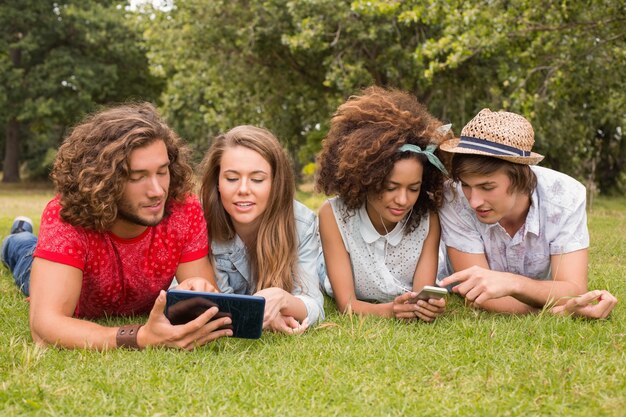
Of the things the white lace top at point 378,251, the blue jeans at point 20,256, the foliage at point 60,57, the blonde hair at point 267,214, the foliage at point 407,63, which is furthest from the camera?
the foliage at point 60,57

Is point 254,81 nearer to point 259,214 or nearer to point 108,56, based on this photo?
point 108,56

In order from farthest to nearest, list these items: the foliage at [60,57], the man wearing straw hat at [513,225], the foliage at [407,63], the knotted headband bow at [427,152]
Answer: the foliage at [60,57] → the foliage at [407,63] → the knotted headband bow at [427,152] → the man wearing straw hat at [513,225]

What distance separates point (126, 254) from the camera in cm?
409

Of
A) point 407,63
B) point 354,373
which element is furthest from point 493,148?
point 407,63

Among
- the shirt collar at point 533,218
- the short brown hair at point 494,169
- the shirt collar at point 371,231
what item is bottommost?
the shirt collar at point 371,231

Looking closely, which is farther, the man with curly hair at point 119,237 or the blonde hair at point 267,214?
the blonde hair at point 267,214

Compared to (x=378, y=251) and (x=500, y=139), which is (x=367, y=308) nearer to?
(x=378, y=251)

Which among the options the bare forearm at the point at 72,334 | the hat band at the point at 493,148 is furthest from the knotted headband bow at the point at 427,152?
the bare forearm at the point at 72,334

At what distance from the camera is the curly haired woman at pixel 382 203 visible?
4.30m

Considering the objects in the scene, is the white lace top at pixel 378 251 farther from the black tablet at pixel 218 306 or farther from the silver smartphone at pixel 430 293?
the black tablet at pixel 218 306

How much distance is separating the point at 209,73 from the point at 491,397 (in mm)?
17519

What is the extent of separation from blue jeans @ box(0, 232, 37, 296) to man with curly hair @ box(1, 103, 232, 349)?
4.29 ft

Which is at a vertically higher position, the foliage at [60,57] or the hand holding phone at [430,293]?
the foliage at [60,57]

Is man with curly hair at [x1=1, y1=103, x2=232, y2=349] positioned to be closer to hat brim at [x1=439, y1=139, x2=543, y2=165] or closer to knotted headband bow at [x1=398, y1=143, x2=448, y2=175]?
knotted headband bow at [x1=398, y1=143, x2=448, y2=175]
